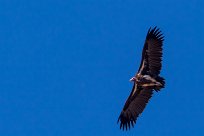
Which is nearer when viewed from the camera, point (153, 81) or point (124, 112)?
point (153, 81)

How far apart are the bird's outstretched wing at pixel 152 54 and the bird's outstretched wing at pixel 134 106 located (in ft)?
4.90

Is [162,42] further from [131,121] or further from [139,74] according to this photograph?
[131,121]

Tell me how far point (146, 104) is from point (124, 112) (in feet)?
4.64

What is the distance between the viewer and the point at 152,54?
40625mm

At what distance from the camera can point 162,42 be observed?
134 feet

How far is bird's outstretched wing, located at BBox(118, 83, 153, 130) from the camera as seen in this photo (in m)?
42.2

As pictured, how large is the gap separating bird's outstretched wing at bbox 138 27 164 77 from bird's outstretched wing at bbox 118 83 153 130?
1.49m

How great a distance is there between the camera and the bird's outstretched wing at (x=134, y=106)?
42188 millimetres

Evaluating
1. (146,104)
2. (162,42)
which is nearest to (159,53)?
(162,42)

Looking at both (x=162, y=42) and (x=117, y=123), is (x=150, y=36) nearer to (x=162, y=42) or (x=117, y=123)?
(x=162, y=42)

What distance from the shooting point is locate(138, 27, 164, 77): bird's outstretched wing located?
4059cm

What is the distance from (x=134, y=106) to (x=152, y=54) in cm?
346

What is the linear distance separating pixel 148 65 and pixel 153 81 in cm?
95

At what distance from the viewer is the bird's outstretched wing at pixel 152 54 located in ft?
133
